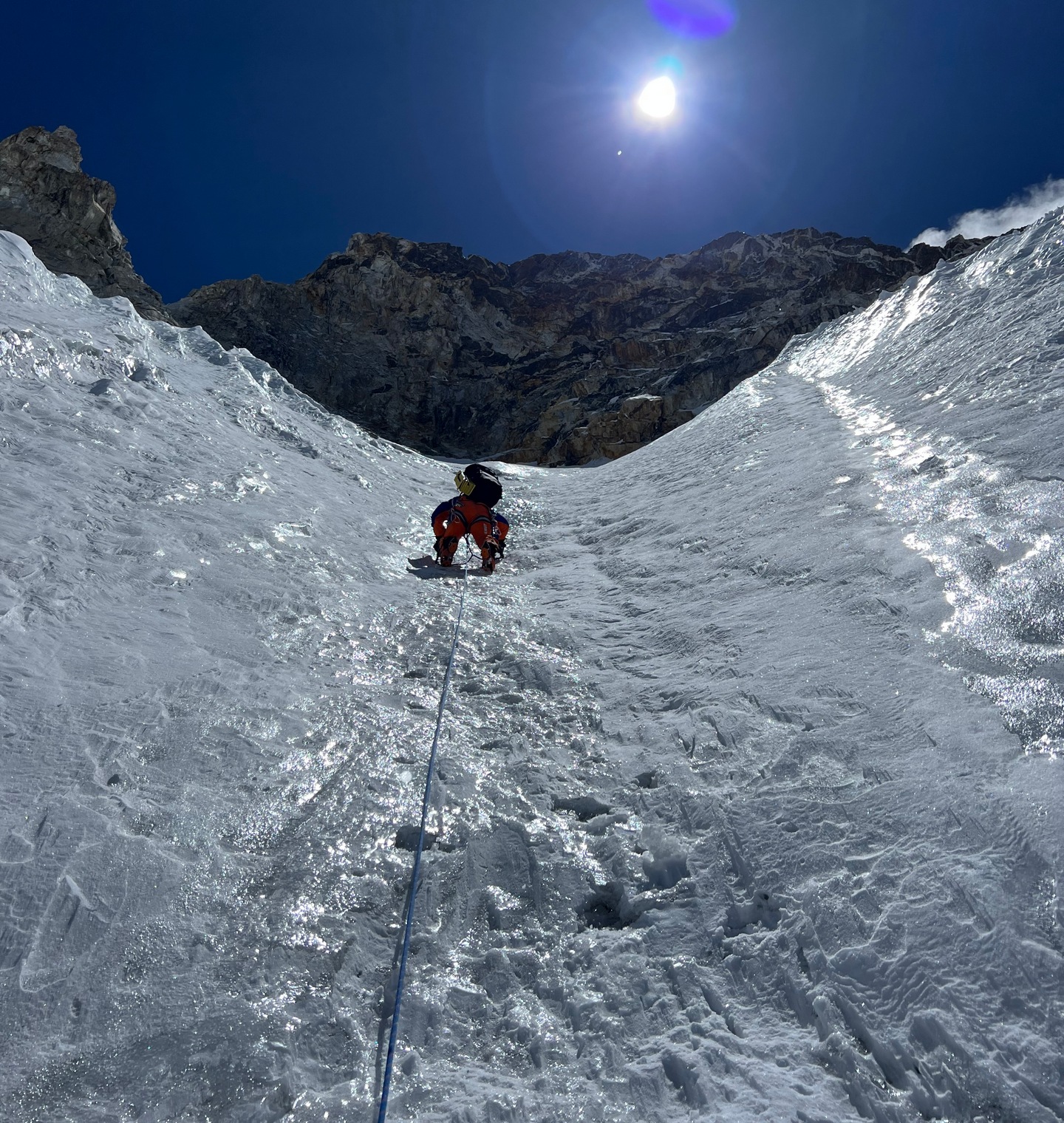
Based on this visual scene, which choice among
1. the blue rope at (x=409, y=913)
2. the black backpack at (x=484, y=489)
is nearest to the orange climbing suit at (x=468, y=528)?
the black backpack at (x=484, y=489)

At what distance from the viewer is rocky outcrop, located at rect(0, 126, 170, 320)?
32375mm

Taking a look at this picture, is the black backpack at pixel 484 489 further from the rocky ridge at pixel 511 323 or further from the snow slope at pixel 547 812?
the rocky ridge at pixel 511 323

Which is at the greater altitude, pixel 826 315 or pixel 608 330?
pixel 608 330

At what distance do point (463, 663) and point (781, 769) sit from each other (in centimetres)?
248

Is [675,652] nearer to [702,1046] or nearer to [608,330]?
[702,1046]

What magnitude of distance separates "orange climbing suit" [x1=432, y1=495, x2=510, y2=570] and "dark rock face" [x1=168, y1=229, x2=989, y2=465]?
3240 cm

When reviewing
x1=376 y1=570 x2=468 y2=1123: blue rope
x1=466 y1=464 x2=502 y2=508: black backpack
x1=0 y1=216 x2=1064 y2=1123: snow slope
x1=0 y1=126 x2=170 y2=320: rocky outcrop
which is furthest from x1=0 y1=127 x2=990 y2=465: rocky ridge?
x1=376 y1=570 x2=468 y2=1123: blue rope

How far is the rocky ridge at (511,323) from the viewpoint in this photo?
39.7 metres

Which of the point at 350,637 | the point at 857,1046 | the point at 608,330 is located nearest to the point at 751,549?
Result: the point at 350,637

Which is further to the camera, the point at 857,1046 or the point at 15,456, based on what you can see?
the point at 15,456

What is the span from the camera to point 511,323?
66375 millimetres

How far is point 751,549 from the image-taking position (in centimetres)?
665

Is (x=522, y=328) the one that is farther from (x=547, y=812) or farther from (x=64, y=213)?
(x=547, y=812)

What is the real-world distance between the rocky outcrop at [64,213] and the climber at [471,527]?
29.7 m
